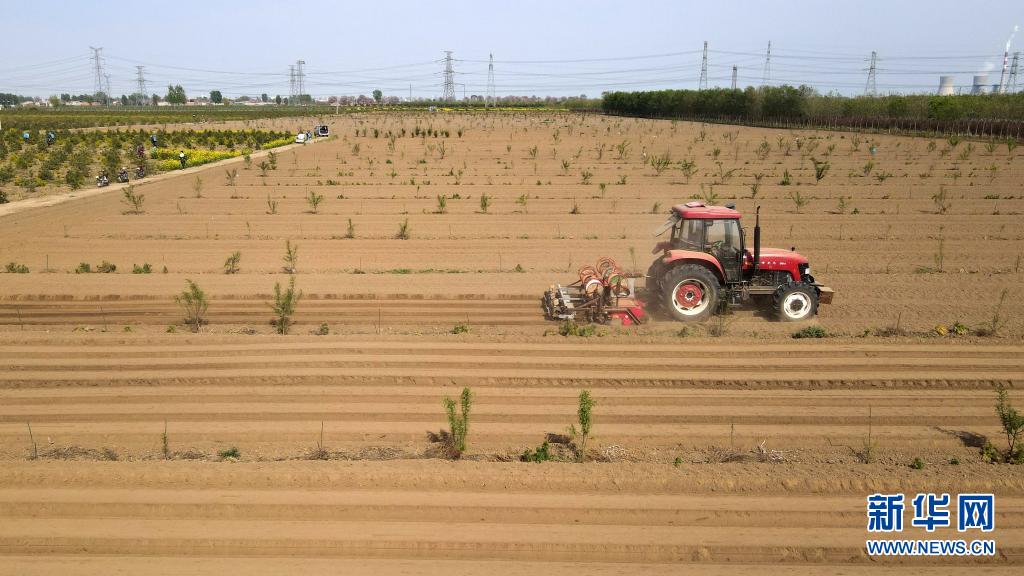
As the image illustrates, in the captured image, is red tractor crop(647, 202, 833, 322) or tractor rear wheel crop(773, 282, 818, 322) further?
tractor rear wheel crop(773, 282, 818, 322)

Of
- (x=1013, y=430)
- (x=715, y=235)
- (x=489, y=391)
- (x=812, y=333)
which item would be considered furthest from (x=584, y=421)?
(x=812, y=333)

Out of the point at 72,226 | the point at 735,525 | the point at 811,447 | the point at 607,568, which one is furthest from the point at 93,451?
the point at 72,226

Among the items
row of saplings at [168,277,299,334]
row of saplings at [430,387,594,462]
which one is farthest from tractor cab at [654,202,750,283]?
row of saplings at [168,277,299,334]

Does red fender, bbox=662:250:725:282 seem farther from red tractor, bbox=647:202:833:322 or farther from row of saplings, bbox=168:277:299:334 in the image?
row of saplings, bbox=168:277:299:334

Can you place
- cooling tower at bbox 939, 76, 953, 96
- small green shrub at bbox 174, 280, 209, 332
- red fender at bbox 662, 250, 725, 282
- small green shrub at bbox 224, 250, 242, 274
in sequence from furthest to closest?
cooling tower at bbox 939, 76, 953, 96 < small green shrub at bbox 224, 250, 242, 274 < small green shrub at bbox 174, 280, 209, 332 < red fender at bbox 662, 250, 725, 282

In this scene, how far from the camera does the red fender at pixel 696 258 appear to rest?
12602 mm

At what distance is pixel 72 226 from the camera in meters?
23.2

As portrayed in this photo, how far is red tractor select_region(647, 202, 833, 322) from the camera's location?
497 inches

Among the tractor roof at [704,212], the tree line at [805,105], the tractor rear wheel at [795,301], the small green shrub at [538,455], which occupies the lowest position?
the small green shrub at [538,455]

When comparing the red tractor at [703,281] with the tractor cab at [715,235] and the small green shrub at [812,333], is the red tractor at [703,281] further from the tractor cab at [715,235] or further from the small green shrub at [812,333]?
the small green shrub at [812,333]

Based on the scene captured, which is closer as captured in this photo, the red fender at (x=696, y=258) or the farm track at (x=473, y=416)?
the farm track at (x=473, y=416)

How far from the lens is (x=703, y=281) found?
1266 cm

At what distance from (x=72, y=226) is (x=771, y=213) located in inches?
850

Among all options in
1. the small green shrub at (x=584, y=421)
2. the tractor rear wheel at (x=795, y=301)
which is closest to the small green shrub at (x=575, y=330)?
the tractor rear wheel at (x=795, y=301)
